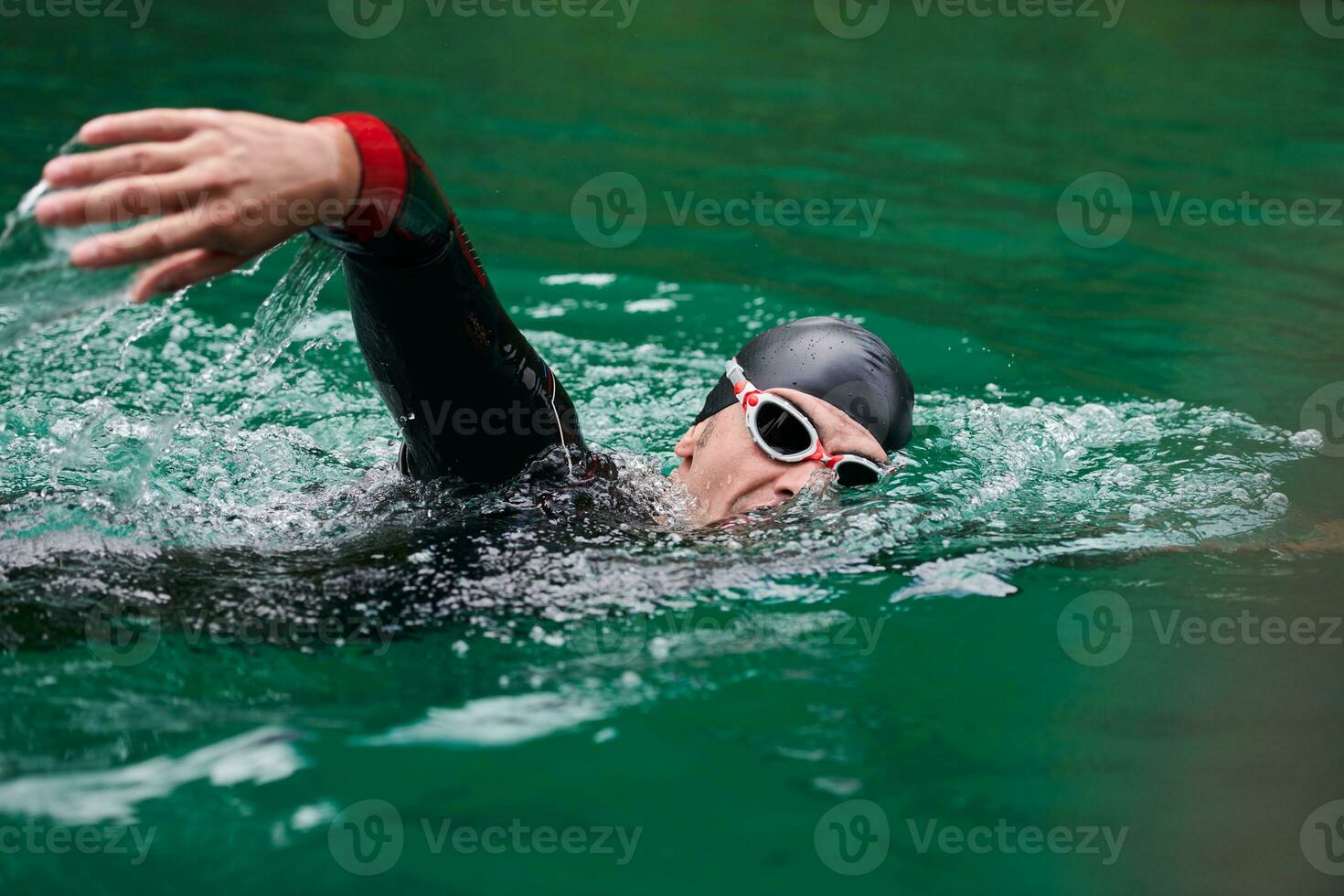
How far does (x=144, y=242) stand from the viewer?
198cm

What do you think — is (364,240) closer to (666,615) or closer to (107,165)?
(107,165)

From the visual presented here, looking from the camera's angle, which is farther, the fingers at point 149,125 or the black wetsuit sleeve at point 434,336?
the black wetsuit sleeve at point 434,336

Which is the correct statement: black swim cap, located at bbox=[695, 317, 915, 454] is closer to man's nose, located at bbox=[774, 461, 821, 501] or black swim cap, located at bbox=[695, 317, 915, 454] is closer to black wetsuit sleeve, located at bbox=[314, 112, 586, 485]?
man's nose, located at bbox=[774, 461, 821, 501]

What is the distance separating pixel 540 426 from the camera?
10.3ft

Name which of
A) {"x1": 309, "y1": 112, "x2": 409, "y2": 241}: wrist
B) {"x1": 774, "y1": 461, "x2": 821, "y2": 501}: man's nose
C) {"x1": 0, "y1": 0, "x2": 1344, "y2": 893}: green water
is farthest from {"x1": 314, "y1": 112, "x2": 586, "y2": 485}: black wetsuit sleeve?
{"x1": 774, "y1": 461, "x2": 821, "y2": 501}: man's nose

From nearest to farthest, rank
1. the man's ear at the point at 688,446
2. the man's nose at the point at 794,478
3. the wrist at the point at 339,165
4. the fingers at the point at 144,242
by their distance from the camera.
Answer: the fingers at the point at 144,242 < the wrist at the point at 339,165 < the man's nose at the point at 794,478 < the man's ear at the point at 688,446

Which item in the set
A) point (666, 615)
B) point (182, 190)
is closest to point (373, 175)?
point (182, 190)

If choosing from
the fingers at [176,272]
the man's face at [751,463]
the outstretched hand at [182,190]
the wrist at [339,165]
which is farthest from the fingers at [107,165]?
the man's face at [751,463]

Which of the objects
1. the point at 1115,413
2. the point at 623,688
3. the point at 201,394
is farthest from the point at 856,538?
the point at 201,394

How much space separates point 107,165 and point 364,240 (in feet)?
1.89

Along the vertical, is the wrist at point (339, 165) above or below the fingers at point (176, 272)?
above

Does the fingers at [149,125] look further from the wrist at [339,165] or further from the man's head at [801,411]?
the man's head at [801,411]

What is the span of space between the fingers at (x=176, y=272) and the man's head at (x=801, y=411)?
1631mm

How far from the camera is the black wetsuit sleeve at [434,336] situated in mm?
2447
